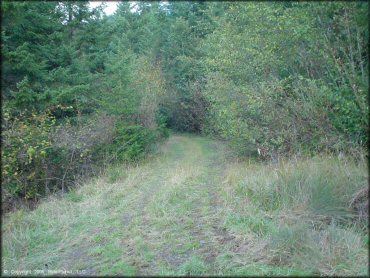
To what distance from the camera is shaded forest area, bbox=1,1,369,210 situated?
8484mm

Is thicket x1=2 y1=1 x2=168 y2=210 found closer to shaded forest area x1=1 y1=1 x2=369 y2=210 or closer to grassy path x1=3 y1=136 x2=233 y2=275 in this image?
shaded forest area x1=1 y1=1 x2=369 y2=210

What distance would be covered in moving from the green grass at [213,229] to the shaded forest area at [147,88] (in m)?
1.30

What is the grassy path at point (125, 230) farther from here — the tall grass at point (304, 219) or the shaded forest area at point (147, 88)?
the shaded forest area at point (147, 88)

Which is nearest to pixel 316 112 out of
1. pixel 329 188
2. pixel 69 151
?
pixel 329 188

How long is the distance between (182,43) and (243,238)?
23.6 meters

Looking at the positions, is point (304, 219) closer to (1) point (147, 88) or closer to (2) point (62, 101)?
(2) point (62, 101)

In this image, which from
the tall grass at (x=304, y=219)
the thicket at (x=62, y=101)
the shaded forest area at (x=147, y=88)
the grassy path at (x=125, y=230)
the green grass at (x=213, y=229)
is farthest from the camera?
the thicket at (x=62, y=101)

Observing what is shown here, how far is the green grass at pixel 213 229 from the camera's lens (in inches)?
212

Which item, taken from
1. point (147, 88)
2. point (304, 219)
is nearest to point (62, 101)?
point (147, 88)

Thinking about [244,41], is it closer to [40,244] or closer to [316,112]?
[316,112]

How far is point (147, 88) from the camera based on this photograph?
20.1m

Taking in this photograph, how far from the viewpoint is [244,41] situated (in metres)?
13.6

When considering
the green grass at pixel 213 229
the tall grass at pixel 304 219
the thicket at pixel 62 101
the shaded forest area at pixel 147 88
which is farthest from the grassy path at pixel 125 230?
the shaded forest area at pixel 147 88

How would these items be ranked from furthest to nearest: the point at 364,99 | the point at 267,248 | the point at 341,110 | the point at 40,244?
the point at 341,110 → the point at 364,99 → the point at 40,244 → the point at 267,248
